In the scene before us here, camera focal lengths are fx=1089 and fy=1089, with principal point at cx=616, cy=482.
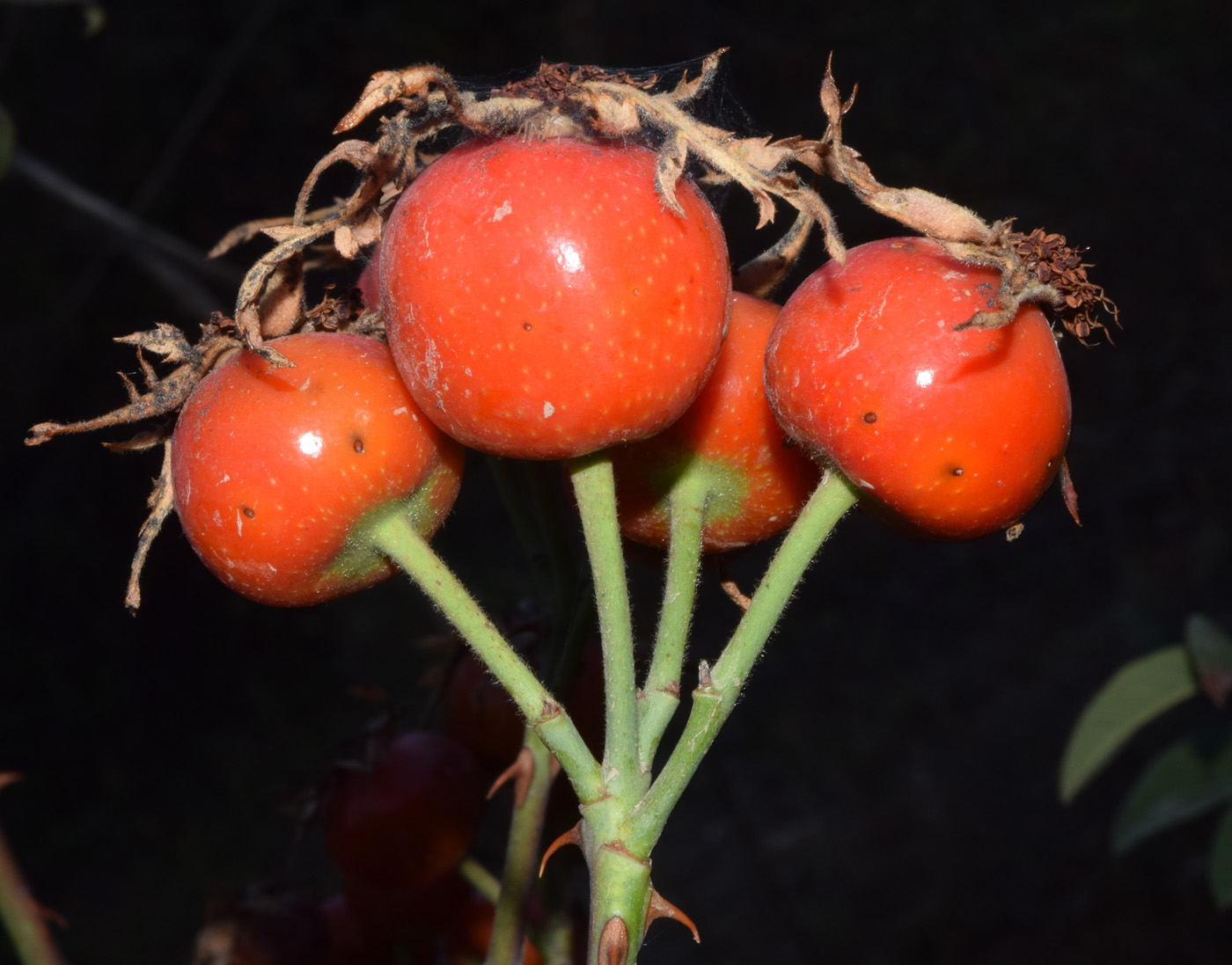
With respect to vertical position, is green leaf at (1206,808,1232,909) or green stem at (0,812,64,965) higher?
green stem at (0,812,64,965)

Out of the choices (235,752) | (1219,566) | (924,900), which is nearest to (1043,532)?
(1219,566)

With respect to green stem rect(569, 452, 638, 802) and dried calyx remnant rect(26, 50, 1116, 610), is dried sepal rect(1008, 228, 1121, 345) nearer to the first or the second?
dried calyx remnant rect(26, 50, 1116, 610)

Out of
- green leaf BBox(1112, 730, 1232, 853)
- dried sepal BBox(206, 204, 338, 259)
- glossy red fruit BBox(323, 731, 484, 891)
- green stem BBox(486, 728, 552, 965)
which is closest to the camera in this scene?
dried sepal BBox(206, 204, 338, 259)

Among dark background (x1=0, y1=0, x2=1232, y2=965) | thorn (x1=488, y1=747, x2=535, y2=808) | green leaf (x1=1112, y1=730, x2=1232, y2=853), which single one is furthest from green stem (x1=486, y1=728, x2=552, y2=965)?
dark background (x1=0, y1=0, x2=1232, y2=965)

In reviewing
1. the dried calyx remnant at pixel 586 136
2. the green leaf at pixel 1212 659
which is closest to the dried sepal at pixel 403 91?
the dried calyx remnant at pixel 586 136

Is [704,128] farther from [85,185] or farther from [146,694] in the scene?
[146,694]

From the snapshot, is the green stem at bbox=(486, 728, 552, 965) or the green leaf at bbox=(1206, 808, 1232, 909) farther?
the green leaf at bbox=(1206, 808, 1232, 909)

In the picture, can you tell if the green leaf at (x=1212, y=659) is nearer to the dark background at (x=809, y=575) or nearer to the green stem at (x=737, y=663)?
the green stem at (x=737, y=663)
